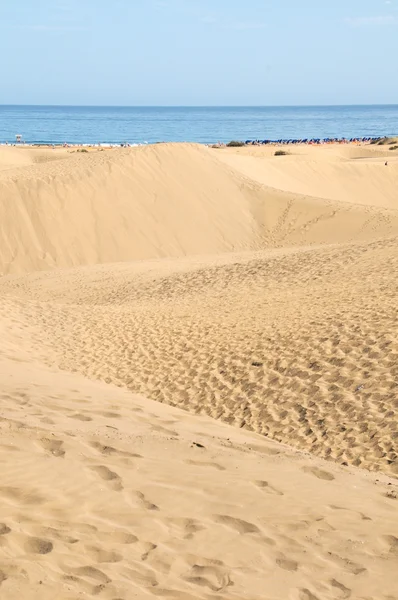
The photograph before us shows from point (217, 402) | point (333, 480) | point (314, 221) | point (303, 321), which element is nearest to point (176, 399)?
point (217, 402)

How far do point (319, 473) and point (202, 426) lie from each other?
151cm

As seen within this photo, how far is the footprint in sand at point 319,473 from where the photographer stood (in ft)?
17.7

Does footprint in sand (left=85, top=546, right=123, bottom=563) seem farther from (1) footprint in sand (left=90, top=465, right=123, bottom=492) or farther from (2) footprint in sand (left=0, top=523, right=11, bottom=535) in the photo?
(1) footprint in sand (left=90, top=465, right=123, bottom=492)

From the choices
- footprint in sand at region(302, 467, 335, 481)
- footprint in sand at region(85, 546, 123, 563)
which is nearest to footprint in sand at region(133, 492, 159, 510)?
footprint in sand at region(85, 546, 123, 563)

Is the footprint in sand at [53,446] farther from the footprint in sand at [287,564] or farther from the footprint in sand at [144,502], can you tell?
the footprint in sand at [287,564]

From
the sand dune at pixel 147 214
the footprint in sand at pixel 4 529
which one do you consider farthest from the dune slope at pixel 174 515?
the sand dune at pixel 147 214

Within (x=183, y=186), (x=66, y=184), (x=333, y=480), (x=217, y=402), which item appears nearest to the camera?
(x=333, y=480)

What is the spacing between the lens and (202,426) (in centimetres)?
674

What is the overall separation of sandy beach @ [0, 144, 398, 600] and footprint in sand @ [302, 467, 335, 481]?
0.08ft

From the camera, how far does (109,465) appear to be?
4949mm

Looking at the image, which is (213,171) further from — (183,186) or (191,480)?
(191,480)

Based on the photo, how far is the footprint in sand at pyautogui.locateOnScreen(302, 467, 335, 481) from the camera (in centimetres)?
541

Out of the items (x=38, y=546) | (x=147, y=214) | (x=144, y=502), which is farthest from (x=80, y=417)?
(x=147, y=214)

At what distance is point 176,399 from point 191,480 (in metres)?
3.87
